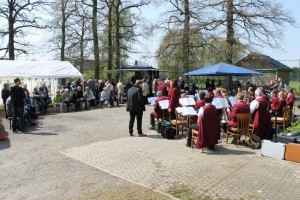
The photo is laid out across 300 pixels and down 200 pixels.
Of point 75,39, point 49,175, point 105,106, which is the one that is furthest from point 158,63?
point 49,175

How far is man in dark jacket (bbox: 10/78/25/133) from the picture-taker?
10.2 meters

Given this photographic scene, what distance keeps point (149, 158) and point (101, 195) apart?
2340mm

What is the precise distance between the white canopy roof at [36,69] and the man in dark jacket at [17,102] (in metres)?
5.92

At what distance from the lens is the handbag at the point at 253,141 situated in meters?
8.06

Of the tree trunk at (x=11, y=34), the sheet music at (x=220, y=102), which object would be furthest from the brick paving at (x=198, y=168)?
the tree trunk at (x=11, y=34)

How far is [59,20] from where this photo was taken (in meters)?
28.5

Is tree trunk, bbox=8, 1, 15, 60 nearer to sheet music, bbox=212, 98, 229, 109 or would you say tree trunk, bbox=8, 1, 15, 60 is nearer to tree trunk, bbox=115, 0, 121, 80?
tree trunk, bbox=115, 0, 121, 80

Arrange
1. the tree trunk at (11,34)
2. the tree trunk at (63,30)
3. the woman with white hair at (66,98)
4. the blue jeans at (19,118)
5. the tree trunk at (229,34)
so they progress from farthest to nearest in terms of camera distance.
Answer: the tree trunk at (63,30) < the tree trunk at (11,34) < the tree trunk at (229,34) < the woman with white hair at (66,98) < the blue jeans at (19,118)

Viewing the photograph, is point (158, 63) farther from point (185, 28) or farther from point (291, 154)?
point (291, 154)

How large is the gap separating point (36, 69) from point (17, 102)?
6.92 m

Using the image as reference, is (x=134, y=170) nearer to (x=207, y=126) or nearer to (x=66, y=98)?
(x=207, y=126)

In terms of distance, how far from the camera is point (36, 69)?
16.7 m

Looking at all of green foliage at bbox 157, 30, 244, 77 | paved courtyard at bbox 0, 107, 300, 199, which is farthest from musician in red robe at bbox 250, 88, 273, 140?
green foliage at bbox 157, 30, 244, 77

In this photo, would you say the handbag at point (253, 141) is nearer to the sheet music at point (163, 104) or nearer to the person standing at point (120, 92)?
the sheet music at point (163, 104)
